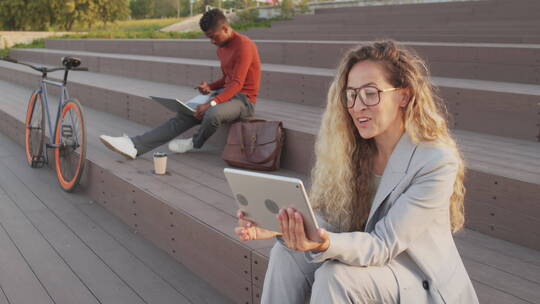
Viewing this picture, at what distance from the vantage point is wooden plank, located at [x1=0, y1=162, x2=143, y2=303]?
247 cm

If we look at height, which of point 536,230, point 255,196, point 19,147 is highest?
point 255,196

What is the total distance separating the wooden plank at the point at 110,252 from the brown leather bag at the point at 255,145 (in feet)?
2.96

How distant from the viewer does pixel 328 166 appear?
1788mm

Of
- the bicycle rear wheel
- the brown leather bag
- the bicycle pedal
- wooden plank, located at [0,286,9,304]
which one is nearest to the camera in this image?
wooden plank, located at [0,286,9,304]

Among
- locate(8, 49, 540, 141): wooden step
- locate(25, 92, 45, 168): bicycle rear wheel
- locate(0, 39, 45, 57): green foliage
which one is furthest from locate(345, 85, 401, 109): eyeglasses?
locate(0, 39, 45, 57): green foliage

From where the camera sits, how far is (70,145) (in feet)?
12.5

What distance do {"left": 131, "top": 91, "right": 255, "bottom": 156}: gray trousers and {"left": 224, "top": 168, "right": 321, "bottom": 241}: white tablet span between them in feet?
7.06

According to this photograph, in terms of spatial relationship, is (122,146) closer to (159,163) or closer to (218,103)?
(159,163)

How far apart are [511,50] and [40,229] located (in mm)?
3277

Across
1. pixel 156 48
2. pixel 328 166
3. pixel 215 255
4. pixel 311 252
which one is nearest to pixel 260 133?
pixel 215 255

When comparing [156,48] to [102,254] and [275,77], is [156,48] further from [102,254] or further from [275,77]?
[102,254]

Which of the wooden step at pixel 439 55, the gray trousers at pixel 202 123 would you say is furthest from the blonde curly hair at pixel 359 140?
the wooden step at pixel 439 55

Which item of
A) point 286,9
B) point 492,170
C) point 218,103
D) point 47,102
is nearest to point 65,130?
point 47,102

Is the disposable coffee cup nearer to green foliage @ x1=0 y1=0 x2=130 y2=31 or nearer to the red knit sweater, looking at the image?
the red knit sweater
